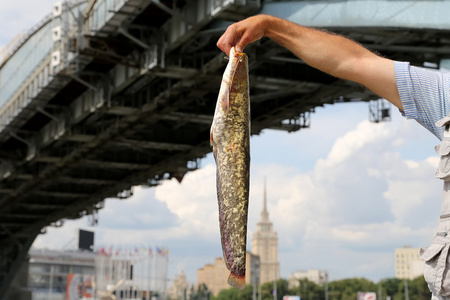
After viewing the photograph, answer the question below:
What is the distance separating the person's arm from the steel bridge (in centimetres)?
1946

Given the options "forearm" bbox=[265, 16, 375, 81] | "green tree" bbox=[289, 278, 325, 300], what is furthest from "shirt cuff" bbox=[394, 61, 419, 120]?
"green tree" bbox=[289, 278, 325, 300]

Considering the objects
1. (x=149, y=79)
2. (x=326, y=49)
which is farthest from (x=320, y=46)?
(x=149, y=79)

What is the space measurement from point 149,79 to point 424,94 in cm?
3328

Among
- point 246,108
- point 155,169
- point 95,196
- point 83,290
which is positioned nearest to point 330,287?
point 83,290

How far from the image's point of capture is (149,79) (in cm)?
3731

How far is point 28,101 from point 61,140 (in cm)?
433

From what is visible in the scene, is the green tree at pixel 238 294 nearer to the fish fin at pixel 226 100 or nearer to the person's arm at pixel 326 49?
the person's arm at pixel 326 49

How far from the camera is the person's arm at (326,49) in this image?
4.68 meters

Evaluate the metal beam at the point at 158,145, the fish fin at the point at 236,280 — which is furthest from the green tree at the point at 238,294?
the fish fin at the point at 236,280

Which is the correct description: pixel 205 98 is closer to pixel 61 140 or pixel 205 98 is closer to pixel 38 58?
pixel 61 140

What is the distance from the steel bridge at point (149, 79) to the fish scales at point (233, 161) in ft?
65.4

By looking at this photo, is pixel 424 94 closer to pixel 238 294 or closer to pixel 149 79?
pixel 149 79

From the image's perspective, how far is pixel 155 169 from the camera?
54.9 m

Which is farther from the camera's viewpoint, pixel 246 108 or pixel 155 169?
pixel 155 169
